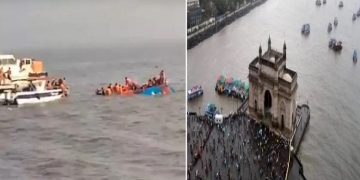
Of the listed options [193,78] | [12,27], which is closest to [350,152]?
[193,78]

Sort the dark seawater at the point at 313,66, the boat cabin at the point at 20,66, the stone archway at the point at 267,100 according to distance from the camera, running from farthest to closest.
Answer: the boat cabin at the point at 20,66
the stone archway at the point at 267,100
the dark seawater at the point at 313,66

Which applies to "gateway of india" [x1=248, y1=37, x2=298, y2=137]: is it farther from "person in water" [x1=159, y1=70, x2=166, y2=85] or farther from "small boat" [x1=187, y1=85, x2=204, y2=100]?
"person in water" [x1=159, y1=70, x2=166, y2=85]

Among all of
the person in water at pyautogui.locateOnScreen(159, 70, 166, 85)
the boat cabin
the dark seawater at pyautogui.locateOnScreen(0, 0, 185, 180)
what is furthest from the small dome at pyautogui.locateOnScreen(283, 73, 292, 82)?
the boat cabin

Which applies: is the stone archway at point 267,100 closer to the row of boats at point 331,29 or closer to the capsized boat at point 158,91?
the row of boats at point 331,29

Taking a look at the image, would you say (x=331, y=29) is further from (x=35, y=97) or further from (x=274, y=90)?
(x=35, y=97)

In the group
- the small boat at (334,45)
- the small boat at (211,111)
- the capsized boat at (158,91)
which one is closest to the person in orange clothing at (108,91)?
the capsized boat at (158,91)

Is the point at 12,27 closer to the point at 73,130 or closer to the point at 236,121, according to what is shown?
the point at 73,130
